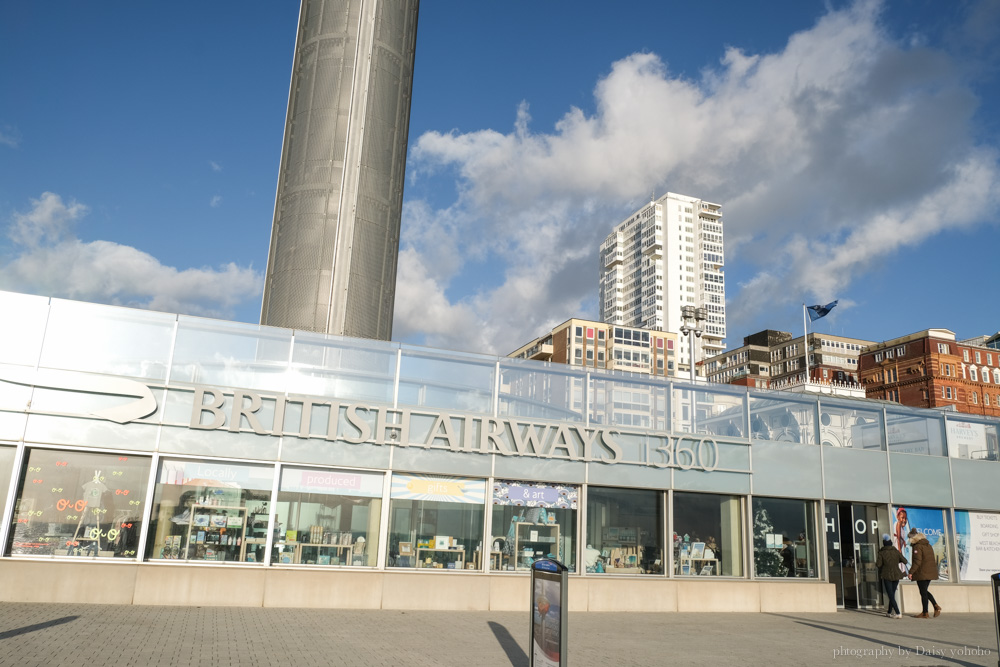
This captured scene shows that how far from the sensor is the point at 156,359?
50.0 feet

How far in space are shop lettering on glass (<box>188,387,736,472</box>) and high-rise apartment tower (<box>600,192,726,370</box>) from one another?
485 feet

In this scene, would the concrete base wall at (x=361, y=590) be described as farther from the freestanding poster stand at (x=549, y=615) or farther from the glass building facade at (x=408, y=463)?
the freestanding poster stand at (x=549, y=615)

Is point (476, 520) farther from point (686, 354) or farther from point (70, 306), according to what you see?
point (686, 354)

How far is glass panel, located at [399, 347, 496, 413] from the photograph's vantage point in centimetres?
1661

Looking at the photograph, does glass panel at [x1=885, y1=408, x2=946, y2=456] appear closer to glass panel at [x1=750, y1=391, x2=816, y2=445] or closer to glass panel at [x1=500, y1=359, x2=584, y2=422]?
glass panel at [x1=750, y1=391, x2=816, y2=445]

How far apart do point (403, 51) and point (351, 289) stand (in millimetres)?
8853

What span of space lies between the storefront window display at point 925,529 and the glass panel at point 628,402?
23.7 ft

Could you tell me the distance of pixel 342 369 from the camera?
1622 centimetres

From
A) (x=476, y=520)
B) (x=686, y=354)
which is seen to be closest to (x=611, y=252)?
(x=686, y=354)

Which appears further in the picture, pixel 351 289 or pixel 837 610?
pixel 351 289

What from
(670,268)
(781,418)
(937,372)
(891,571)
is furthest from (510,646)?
(670,268)

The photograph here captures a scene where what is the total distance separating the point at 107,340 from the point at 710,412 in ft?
43.6

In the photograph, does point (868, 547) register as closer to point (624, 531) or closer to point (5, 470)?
point (624, 531)

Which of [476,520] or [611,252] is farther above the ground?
[611,252]
